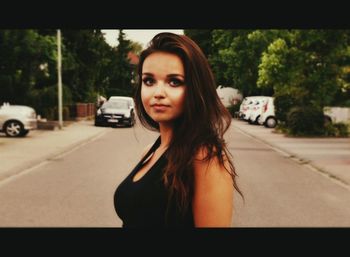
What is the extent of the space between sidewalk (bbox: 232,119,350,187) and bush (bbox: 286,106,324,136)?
3.67 feet

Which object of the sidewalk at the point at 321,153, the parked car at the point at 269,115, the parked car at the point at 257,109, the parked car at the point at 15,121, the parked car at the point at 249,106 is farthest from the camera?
the parked car at the point at 249,106

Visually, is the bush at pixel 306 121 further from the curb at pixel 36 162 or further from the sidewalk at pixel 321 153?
the curb at pixel 36 162

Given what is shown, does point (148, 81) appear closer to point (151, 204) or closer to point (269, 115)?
point (151, 204)

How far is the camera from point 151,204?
1638 mm

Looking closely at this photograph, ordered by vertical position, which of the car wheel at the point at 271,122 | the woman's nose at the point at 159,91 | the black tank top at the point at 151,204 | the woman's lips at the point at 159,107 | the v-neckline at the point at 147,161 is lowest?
the car wheel at the point at 271,122

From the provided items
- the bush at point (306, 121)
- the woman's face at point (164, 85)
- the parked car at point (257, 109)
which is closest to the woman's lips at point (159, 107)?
the woman's face at point (164, 85)

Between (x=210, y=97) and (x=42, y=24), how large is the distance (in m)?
0.62

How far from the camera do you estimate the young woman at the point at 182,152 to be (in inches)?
61.2

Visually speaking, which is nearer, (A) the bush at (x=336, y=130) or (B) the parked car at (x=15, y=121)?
(B) the parked car at (x=15, y=121)

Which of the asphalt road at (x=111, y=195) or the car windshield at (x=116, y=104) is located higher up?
the car windshield at (x=116, y=104)

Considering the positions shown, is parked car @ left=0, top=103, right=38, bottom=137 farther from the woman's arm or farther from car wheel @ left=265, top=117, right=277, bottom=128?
the woman's arm

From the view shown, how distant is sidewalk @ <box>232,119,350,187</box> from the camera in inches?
474

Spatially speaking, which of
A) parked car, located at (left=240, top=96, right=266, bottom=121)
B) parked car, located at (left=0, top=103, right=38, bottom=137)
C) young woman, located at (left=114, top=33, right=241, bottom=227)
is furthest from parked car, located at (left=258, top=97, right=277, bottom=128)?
young woman, located at (left=114, top=33, right=241, bottom=227)

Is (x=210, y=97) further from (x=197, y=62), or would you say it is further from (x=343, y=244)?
(x=343, y=244)
